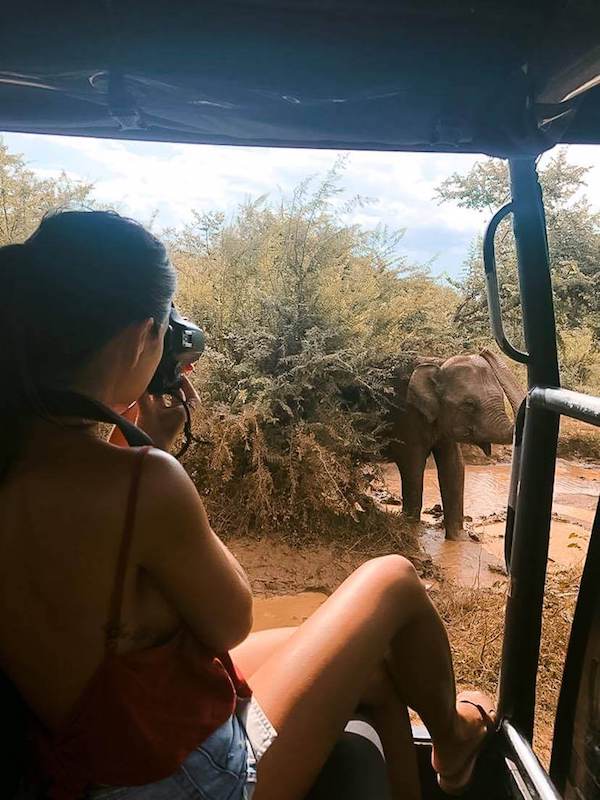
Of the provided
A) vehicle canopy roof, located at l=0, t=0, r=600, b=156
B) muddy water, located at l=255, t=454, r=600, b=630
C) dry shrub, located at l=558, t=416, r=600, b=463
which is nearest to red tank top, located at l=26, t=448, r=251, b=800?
vehicle canopy roof, located at l=0, t=0, r=600, b=156

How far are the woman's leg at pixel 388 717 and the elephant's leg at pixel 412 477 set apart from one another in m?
3.20

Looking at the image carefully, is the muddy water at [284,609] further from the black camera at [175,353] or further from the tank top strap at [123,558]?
the tank top strap at [123,558]

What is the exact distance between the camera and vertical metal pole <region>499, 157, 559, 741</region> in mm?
1127

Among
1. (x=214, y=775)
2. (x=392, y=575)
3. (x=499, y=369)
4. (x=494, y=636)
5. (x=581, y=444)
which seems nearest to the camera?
(x=214, y=775)

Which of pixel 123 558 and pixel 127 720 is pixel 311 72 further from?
pixel 127 720

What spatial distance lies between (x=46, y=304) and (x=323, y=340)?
3.27 metres

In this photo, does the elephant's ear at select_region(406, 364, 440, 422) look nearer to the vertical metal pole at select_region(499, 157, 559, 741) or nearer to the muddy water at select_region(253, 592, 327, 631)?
the muddy water at select_region(253, 592, 327, 631)

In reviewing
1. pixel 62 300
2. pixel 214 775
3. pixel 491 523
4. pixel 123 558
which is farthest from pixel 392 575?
pixel 491 523

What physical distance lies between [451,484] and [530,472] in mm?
3187

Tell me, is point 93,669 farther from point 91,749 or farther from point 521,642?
point 521,642

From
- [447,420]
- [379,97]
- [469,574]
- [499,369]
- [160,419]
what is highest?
[379,97]

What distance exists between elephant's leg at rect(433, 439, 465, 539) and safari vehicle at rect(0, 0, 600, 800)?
305 centimetres

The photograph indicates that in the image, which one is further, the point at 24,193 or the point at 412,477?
the point at 412,477

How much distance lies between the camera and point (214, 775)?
30.8 inches
